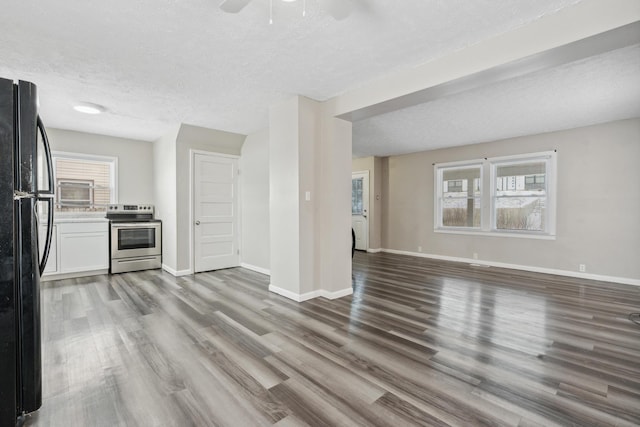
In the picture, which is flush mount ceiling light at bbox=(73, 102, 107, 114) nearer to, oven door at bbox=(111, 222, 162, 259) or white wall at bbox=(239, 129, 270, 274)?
oven door at bbox=(111, 222, 162, 259)

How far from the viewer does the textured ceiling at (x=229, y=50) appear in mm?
2010

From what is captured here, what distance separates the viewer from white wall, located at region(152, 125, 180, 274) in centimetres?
497

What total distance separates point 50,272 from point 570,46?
687cm

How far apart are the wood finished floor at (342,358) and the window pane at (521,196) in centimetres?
182

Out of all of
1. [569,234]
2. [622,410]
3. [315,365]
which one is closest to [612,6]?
[622,410]

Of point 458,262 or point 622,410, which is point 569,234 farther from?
point 622,410

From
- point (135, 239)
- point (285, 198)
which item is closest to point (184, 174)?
point (135, 239)

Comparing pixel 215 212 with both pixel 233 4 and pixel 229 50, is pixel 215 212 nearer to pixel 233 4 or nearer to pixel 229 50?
pixel 229 50

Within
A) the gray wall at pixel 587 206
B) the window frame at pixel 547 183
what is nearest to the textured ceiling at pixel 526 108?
the gray wall at pixel 587 206

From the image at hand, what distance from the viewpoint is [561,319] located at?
3012 millimetres

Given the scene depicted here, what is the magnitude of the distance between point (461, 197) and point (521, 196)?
1139mm

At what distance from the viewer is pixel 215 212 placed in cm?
536

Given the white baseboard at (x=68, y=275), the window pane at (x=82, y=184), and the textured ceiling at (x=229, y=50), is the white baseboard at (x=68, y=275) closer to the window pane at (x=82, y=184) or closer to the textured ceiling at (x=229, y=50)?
the window pane at (x=82, y=184)

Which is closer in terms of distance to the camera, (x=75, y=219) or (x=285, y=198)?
(x=285, y=198)
